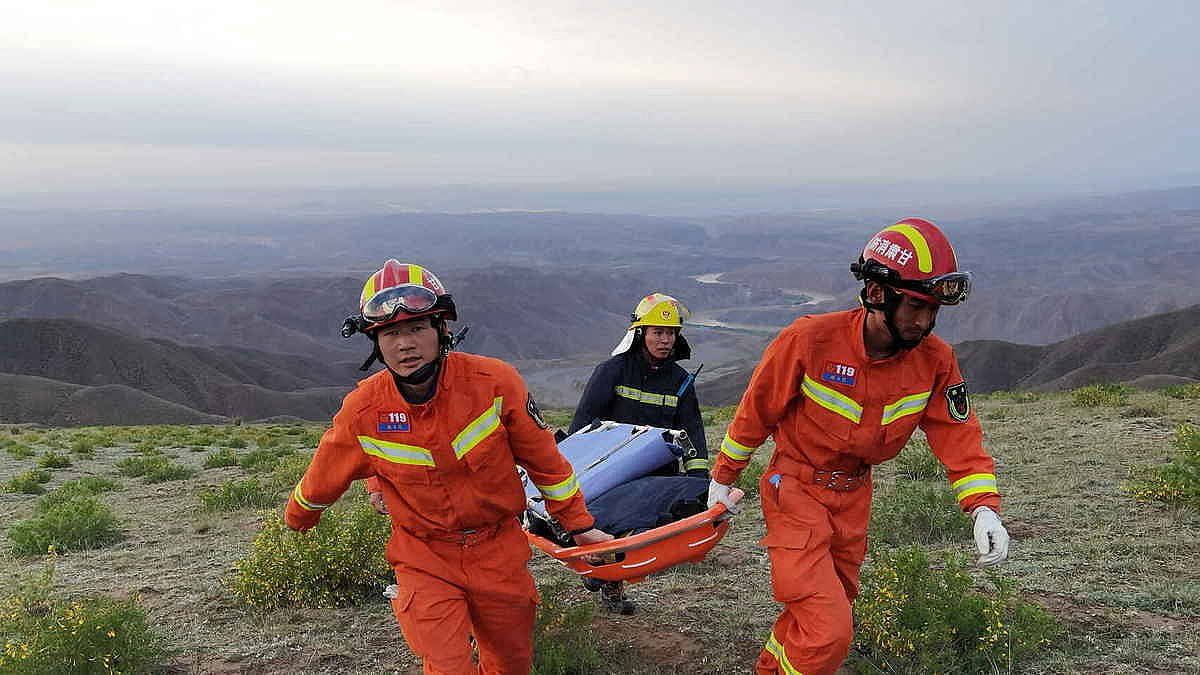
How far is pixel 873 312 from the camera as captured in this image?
3994mm

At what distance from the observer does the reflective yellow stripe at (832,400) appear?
4.04 m

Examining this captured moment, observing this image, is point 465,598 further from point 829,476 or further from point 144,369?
point 144,369

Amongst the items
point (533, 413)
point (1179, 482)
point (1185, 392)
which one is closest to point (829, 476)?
point (533, 413)

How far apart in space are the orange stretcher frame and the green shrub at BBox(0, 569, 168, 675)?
2769mm

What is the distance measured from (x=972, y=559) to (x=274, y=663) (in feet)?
18.2

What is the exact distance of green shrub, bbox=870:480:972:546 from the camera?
734 cm

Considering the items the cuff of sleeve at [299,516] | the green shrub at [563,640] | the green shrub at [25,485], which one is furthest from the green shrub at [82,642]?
the green shrub at [25,485]

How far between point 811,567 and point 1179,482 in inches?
228

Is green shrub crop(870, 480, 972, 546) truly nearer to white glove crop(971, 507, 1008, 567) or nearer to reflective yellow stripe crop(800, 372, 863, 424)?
white glove crop(971, 507, 1008, 567)

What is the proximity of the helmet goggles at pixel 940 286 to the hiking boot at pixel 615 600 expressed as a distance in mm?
3122

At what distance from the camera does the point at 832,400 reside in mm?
4066

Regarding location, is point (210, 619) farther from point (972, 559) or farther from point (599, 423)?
point (972, 559)

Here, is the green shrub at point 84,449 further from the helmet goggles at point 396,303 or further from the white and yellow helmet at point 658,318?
the helmet goggles at point 396,303

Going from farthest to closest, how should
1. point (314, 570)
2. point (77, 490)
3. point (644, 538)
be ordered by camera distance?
1. point (77, 490)
2. point (314, 570)
3. point (644, 538)
